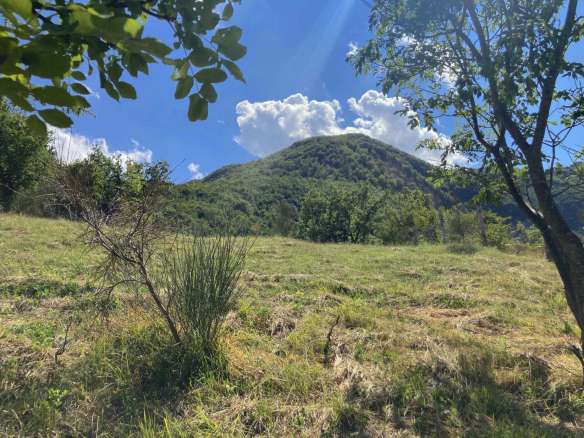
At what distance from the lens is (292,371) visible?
311 centimetres

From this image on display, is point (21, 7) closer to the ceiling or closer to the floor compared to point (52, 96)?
closer to the ceiling

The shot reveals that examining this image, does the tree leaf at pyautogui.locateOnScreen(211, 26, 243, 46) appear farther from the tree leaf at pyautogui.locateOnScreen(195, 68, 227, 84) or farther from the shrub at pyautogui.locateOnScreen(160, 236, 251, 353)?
the shrub at pyautogui.locateOnScreen(160, 236, 251, 353)

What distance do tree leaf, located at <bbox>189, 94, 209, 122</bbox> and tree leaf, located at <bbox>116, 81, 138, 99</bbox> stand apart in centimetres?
23

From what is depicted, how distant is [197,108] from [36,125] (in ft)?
1.24

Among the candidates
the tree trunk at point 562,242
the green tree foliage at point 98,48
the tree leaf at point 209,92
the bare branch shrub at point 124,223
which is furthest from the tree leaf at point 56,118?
the tree trunk at point 562,242

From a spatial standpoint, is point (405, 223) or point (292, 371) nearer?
point (292, 371)

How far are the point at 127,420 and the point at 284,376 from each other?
1.26 m

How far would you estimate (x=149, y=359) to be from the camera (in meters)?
3.10

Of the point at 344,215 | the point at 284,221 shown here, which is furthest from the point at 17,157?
the point at 284,221

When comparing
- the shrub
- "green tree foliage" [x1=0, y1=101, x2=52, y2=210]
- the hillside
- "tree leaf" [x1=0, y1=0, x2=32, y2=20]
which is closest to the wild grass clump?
the shrub

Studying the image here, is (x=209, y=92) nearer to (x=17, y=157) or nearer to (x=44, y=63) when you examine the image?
(x=44, y=63)

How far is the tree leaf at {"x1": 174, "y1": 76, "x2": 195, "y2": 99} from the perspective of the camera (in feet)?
3.06

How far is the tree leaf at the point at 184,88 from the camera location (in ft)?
3.06

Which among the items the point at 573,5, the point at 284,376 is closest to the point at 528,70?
the point at 573,5
